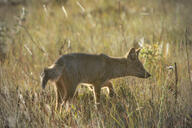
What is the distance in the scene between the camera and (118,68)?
3.51 m

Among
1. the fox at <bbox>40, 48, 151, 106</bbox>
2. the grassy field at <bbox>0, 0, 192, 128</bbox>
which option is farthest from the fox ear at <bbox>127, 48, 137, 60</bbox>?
the grassy field at <bbox>0, 0, 192, 128</bbox>

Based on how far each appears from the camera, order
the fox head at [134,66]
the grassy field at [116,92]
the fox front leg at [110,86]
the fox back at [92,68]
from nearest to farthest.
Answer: the grassy field at [116,92]
the fox back at [92,68]
the fox front leg at [110,86]
the fox head at [134,66]

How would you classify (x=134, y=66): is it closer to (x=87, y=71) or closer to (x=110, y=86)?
(x=110, y=86)

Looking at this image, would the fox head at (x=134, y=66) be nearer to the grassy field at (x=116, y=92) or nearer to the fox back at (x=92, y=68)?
the fox back at (x=92, y=68)

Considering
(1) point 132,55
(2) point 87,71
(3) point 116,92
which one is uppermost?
(1) point 132,55

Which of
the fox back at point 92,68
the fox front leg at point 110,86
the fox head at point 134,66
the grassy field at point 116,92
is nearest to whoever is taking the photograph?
the grassy field at point 116,92

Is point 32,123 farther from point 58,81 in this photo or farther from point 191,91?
point 191,91

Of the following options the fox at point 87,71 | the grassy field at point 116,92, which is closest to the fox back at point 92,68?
the fox at point 87,71

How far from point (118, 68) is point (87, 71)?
1.68ft

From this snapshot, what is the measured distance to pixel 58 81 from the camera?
2.94m

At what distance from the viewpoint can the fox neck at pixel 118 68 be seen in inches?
136

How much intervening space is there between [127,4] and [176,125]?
7.09 m

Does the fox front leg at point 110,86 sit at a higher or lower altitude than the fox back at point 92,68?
lower

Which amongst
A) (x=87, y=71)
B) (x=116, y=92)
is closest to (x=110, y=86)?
(x=116, y=92)
